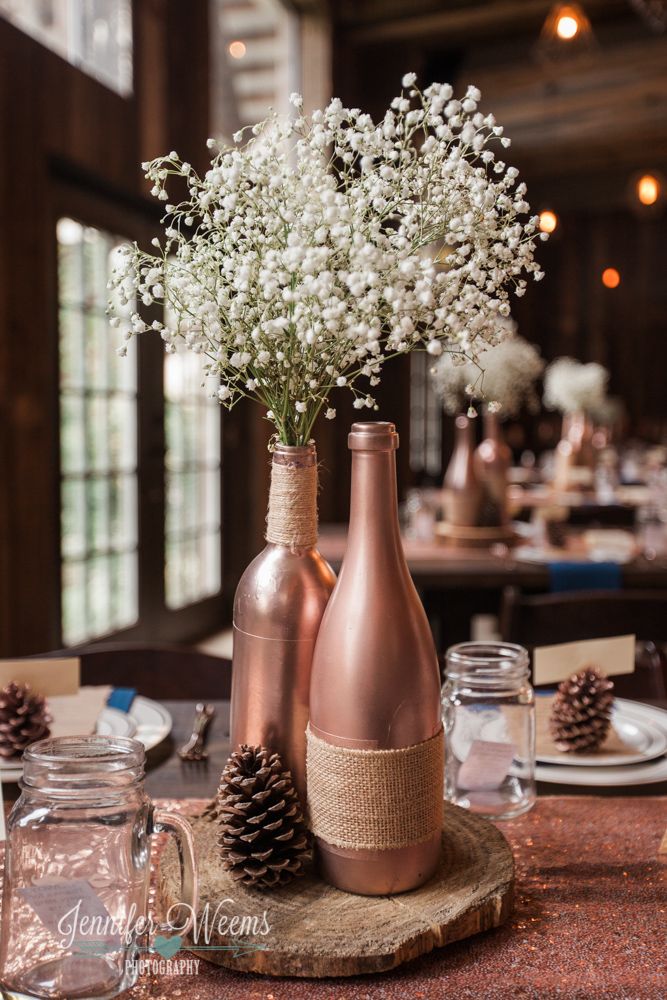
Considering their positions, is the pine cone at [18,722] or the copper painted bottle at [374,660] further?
the pine cone at [18,722]

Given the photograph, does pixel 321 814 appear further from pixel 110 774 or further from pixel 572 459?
pixel 572 459

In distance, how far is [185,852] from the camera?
74cm

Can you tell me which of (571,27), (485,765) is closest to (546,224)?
(485,765)

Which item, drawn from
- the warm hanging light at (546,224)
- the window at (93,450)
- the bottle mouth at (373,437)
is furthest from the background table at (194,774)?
the window at (93,450)

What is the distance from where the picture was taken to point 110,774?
70 centimetres

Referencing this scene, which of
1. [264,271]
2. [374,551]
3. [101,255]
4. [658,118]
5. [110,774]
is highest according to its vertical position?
[658,118]

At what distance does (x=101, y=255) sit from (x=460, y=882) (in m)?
3.75

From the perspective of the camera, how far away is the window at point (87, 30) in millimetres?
3441

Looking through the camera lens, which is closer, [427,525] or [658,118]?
[427,525]

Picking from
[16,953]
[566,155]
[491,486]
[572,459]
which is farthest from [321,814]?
[566,155]

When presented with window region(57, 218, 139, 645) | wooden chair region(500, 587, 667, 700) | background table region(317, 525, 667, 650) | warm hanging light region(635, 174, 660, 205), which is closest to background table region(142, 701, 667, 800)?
wooden chair region(500, 587, 667, 700)

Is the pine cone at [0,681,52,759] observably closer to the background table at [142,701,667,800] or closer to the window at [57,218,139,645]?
the background table at [142,701,667,800]

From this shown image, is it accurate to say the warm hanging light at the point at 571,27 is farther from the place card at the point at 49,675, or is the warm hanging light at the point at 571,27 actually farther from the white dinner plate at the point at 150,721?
the place card at the point at 49,675

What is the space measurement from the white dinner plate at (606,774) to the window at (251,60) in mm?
4685
